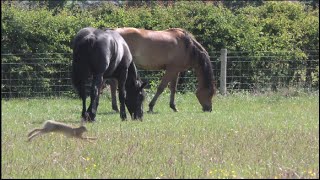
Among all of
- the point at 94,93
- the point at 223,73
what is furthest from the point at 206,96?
the point at 94,93

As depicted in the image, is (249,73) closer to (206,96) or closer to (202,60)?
(202,60)

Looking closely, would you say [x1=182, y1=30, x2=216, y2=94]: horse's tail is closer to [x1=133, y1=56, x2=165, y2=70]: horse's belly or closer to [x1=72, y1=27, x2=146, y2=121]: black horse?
[x1=133, y1=56, x2=165, y2=70]: horse's belly

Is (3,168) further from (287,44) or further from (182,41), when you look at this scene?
(287,44)

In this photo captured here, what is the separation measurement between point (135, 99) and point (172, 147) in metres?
5.06

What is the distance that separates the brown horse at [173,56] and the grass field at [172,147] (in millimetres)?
1868

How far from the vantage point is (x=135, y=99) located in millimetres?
14398

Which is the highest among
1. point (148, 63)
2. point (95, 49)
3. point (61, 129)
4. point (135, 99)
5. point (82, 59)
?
point (95, 49)

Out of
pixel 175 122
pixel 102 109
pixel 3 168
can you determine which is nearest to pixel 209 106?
pixel 102 109

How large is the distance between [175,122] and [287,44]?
26.9 feet

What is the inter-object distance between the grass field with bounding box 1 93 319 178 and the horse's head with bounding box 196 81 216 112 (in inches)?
58.1

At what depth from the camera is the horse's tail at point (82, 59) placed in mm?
13000

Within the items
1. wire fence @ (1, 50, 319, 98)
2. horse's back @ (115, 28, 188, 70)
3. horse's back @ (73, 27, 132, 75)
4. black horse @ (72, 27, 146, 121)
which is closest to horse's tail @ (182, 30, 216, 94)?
horse's back @ (115, 28, 188, 70)

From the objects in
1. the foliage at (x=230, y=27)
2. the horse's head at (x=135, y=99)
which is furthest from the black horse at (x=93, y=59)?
the foliage at (x=230, y=27)

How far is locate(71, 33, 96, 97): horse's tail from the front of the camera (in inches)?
512
